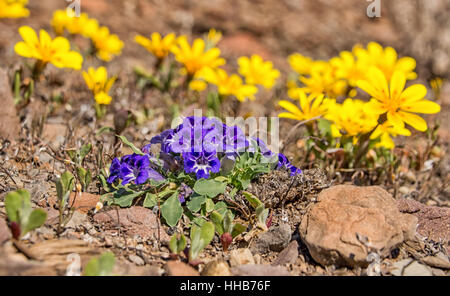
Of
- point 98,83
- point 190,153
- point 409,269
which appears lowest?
point 409,269

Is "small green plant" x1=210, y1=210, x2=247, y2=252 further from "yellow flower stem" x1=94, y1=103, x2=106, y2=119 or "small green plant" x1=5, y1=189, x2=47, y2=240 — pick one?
"yellow flower stem" x1=94, y1=103, x2=106, y2=119

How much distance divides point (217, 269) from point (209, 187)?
57 cm

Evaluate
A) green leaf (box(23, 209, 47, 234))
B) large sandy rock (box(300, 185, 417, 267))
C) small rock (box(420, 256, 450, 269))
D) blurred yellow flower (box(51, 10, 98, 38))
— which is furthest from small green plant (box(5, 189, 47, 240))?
blurred yellow flower (box(51, 10, 98, 38))

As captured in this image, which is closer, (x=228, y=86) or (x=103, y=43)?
(x=228, y=86)

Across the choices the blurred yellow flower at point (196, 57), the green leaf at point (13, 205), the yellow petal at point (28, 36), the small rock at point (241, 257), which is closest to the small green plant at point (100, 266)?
the green leaf at point (13, 205)

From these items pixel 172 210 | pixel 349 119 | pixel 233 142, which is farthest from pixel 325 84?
pixel 172 210

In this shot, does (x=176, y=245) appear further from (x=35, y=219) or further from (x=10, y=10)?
(x=10, y=10)

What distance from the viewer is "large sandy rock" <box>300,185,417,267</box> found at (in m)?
2.41

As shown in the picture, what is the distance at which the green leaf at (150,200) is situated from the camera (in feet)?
9.15

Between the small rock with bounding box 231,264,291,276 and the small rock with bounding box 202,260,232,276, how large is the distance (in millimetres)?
50

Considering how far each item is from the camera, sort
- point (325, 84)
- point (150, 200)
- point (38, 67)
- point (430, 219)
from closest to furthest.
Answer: point (150, 200) < point (430, 219) < point (38, 67) < point (325, 84)

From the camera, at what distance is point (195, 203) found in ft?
9.00

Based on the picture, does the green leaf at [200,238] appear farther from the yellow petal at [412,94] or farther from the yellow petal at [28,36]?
the yellow petal at [28,36]
